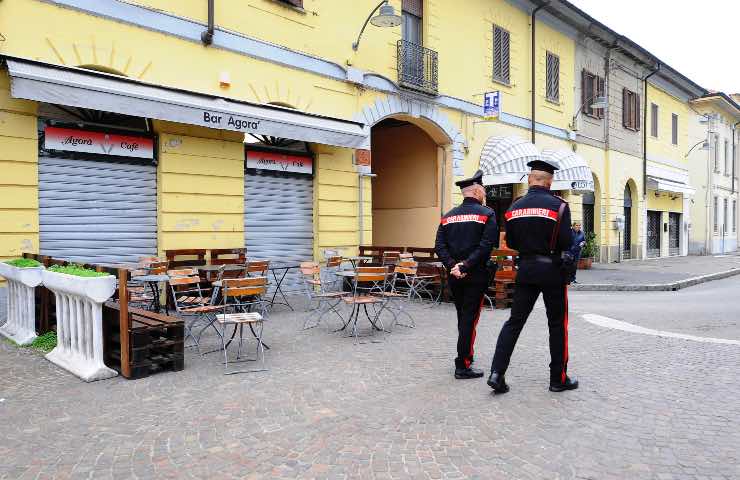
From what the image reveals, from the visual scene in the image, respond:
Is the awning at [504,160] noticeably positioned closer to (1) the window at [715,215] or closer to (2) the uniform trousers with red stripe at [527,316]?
(2) the uniform trousers with red stripe at [527,316]

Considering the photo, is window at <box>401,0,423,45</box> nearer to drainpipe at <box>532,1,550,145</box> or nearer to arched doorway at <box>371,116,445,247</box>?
arched doorway at <box>371,116,445,247</box>

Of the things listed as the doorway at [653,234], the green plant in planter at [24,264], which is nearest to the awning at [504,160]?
the green plant in planter at [24,264]

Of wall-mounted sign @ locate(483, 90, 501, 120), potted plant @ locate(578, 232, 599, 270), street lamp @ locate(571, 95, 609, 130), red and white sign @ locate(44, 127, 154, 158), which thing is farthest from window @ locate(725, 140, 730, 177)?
red and white sign @ locate(44, 127, 154, 158)

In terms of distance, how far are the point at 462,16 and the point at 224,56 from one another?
783 centimetres

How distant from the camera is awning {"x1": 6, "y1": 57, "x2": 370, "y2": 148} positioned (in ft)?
24.8

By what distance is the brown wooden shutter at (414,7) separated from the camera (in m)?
14.3

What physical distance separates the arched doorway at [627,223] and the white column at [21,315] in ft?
78.6

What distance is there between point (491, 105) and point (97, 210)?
34.9 ft

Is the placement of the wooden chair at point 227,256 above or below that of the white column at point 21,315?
above

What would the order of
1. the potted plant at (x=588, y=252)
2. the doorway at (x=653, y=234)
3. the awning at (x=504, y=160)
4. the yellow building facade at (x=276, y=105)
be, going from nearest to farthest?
the yellow building facade at (x=276, y=105), the awning at (x=504, y=160), the potted plant at (x=588, y=252), the doorway at (x=653, y=234)

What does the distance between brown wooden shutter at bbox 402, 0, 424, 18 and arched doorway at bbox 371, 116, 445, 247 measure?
2750 millimetres

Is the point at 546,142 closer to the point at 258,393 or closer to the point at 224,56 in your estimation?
the point at 224,56

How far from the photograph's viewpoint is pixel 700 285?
53.9ft

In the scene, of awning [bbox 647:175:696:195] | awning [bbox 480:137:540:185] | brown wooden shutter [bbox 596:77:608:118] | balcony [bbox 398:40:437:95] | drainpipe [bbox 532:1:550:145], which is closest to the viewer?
balcony [bbox 398:40:437:95]
